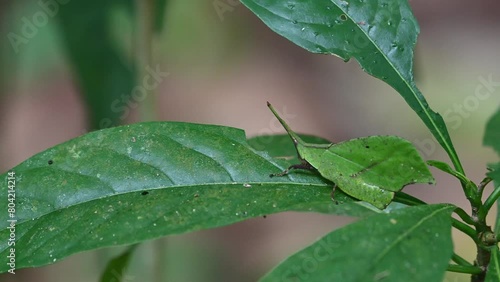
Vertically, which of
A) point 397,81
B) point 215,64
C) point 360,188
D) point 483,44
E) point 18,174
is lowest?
point 360,188

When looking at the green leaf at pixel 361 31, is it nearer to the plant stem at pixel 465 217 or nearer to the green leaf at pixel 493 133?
the plant stem at pixel 465 217

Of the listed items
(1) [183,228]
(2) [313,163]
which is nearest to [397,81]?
(2) [313,163]

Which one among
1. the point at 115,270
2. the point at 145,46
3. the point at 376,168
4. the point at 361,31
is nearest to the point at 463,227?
the point at 376,168

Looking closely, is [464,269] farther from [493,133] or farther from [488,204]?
[493,133]

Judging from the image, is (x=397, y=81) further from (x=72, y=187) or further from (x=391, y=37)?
(x=72, y=187)

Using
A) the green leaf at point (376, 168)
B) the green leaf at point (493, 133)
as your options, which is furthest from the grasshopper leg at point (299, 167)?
the green leaf at point (493, 133)

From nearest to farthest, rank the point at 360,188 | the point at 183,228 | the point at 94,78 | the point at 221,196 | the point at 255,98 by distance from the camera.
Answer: the point at 183,228 → the point at 221,196 → the point at 360,188 → the point at 94,78 → the point at 255,98
